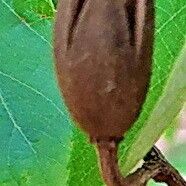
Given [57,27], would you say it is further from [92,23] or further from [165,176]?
[165,176]

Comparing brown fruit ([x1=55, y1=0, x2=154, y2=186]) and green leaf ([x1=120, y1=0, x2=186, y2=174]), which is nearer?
brown fruit ([x1=55, y1=0, x2=154, y2=186])

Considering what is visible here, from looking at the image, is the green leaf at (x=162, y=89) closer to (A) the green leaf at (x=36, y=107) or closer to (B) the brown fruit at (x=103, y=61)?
(A) the green leaf at (x=36, y=107)

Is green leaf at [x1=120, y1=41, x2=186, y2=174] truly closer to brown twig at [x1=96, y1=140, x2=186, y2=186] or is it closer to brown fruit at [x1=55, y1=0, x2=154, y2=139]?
brown twig at [x1=96, y1=140, x2=186, y2=186]

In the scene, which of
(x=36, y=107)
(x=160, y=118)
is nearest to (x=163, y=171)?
(x=160, y=118)

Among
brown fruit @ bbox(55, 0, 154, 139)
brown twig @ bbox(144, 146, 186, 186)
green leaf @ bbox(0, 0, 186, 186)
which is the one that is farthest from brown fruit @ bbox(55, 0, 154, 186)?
green leaf @ bbox(0, 0, 186, 186)

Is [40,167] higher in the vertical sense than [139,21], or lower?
lower

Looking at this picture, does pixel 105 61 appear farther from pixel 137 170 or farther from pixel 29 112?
pixel 29 112

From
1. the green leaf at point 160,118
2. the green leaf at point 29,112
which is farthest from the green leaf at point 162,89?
Answer: the green leaf at point 29,112

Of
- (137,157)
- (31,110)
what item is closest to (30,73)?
(31,110)
